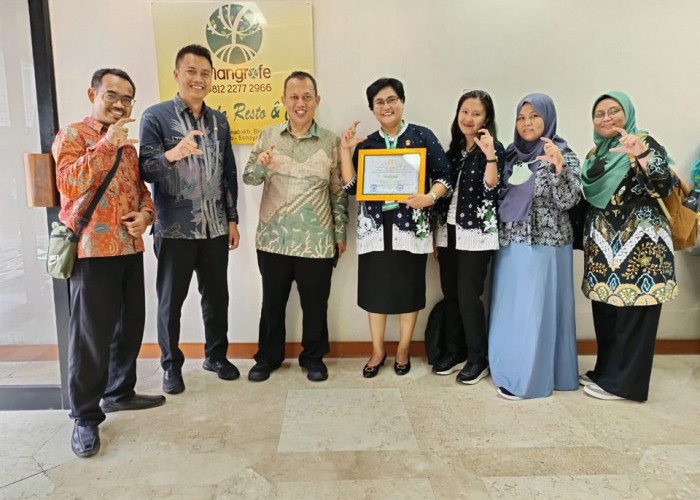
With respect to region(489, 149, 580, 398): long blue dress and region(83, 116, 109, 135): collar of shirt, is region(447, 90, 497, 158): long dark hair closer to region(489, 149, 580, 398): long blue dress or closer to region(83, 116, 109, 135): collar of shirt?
region(489, 149, 580, 398): long blue dress

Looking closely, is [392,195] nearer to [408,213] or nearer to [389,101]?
[408,213]

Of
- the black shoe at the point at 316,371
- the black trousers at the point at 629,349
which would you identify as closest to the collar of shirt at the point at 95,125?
the black shoe at the point at 316,371

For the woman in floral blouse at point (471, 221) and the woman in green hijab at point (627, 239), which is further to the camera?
the woman in floral blouse at point (471, 221)

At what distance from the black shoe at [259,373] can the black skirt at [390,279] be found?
696 millimetres

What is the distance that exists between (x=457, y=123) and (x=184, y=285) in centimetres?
177

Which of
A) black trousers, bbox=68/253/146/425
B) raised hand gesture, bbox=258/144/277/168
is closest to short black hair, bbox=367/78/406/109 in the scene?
raised hand gesture, bbox=258/144/277/168

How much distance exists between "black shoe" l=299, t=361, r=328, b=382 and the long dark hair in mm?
1476

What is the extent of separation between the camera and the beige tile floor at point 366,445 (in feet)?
5.61

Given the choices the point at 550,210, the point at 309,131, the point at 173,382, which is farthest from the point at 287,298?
the point at 550,210

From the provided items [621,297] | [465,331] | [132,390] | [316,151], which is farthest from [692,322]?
[132,390]

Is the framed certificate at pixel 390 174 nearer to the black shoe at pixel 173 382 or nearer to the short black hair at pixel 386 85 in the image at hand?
the short black hair at pixel 386 85

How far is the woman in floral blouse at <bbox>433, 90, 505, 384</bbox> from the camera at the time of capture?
7.91ft

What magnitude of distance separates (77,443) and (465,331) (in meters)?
2.02

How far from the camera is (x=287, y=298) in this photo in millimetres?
2707
